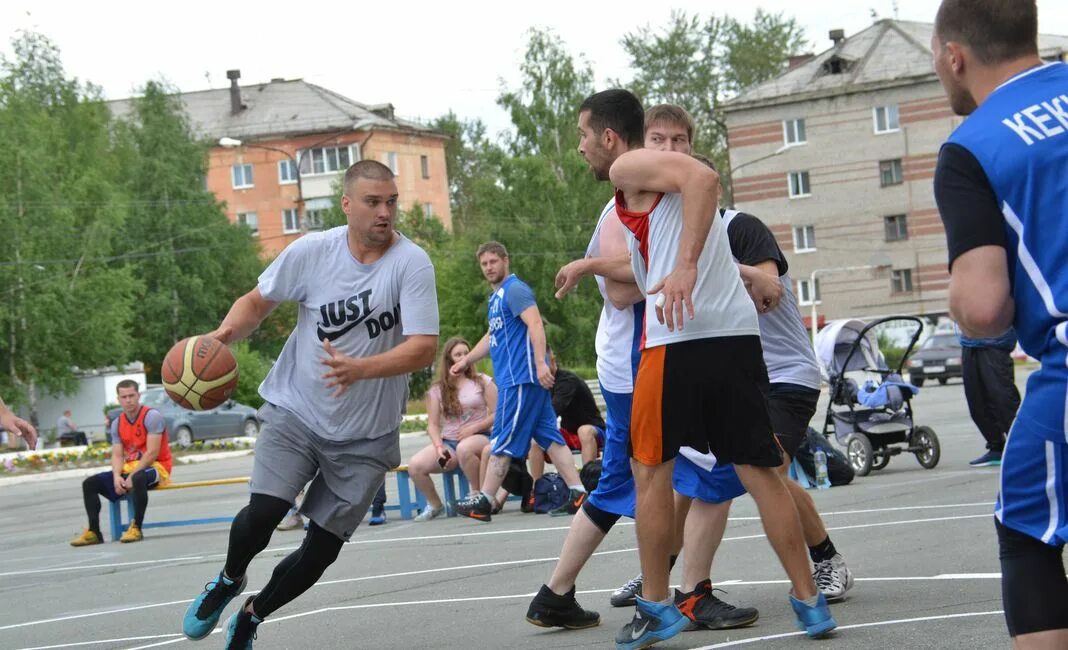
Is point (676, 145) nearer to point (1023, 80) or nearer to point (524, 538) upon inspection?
point (1023, 80)

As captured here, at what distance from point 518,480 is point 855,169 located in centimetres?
6411

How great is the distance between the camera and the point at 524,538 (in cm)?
1180

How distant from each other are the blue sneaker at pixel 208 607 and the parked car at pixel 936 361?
40723 millimetres

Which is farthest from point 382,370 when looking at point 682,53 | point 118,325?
point 682,53

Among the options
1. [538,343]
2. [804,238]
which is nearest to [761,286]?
[538,343]

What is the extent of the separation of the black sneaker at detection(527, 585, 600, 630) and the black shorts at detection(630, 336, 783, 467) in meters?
1.23

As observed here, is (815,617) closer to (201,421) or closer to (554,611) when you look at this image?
(554,611)

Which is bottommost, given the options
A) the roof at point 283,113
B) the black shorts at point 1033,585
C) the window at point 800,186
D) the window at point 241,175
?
the black shorts at point 1033,585

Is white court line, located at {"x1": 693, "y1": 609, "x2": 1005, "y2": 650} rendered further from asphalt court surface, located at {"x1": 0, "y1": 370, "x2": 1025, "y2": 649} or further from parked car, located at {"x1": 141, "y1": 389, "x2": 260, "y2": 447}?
parked car, located at {"x1": 141, "y1": 389, "x2": 260, "y2": 447}

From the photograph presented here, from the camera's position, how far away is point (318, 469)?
690cm

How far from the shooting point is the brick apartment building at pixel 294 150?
294 ft

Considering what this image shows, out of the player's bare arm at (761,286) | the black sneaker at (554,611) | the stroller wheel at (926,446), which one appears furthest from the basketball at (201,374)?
the stroller wheel at (926,446)

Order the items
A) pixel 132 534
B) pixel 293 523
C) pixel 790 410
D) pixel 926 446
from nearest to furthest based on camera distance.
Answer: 1. pixel 790 410
2. pixel 293 523
3. pixel 132 534
4. pixel 926 446

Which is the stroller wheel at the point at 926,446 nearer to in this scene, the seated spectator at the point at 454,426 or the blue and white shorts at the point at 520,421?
the blue and white shorts at the point at 520,421
